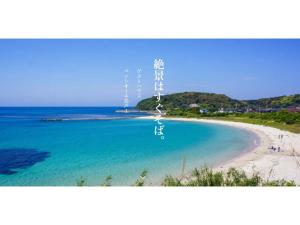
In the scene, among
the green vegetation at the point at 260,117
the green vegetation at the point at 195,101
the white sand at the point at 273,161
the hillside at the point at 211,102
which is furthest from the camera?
the green vegetation at the point at 195,101

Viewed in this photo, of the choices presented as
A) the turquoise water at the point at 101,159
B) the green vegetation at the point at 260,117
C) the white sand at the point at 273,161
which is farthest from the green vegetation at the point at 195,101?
the white sand at the point at 273,161

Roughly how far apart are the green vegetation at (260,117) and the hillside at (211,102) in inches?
27.7

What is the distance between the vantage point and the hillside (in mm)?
17172

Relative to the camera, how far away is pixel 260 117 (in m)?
24.8

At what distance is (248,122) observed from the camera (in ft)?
85.8

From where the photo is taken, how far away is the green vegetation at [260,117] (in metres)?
18.8

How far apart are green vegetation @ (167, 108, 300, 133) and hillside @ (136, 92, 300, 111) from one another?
70cm

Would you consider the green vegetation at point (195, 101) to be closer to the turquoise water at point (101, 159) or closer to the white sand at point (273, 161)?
the turquoise water at point (101, 159)

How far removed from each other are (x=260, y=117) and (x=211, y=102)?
4392 mm

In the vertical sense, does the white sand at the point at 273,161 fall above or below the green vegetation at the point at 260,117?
below

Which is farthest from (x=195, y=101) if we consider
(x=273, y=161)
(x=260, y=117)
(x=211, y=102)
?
(x=273, y=161)
